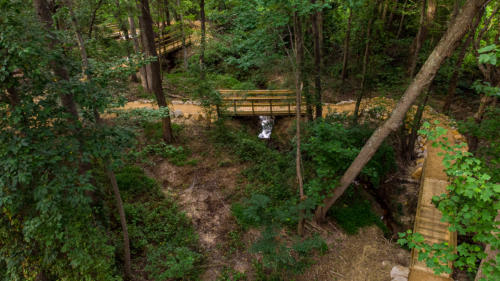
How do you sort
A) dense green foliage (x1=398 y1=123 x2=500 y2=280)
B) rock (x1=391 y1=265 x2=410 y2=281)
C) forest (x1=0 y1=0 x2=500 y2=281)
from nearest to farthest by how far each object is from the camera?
1. dense green foliage (x1=398 y1=123 x2=500 y2=280)
2. forest (x1=0 y1=0 x2=500 y2=281)
3. rock (x1=391 y1=265 x2=410 y2=281)

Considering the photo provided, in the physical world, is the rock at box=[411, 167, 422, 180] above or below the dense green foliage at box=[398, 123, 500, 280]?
below

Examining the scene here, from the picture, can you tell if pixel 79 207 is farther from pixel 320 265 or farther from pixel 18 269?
pixel 320 265

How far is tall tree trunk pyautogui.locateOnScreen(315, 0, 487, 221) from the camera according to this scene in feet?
16.0

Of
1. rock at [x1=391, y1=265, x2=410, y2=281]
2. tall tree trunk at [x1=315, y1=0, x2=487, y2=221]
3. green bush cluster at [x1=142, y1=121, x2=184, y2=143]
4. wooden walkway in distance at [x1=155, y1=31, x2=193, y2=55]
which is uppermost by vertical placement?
wooden walkway in distance at [x1=155, y1=31, x2=193, y2=55]

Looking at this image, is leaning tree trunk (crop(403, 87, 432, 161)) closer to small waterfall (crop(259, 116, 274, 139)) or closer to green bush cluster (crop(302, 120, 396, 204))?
green bush cluster (crop(302, 120, 396, 204))

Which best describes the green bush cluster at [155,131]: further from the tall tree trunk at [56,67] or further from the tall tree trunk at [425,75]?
the tall tree trunk at [425,75]

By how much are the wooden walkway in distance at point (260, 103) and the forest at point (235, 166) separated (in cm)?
9

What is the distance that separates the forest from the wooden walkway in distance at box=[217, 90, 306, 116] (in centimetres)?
9

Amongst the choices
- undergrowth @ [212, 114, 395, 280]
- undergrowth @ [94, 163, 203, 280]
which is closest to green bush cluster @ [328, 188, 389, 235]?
undergrowth @ [212, 114, 395, 280]

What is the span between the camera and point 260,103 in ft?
39.6

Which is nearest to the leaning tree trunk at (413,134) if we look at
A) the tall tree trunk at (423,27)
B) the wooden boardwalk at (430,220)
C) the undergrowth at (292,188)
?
the wooden boardwalk at (430,220)

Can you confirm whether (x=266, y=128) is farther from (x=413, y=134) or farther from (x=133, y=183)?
(x=133, y=183)

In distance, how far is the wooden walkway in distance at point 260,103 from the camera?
38.5 feet

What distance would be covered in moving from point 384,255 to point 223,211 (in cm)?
453
